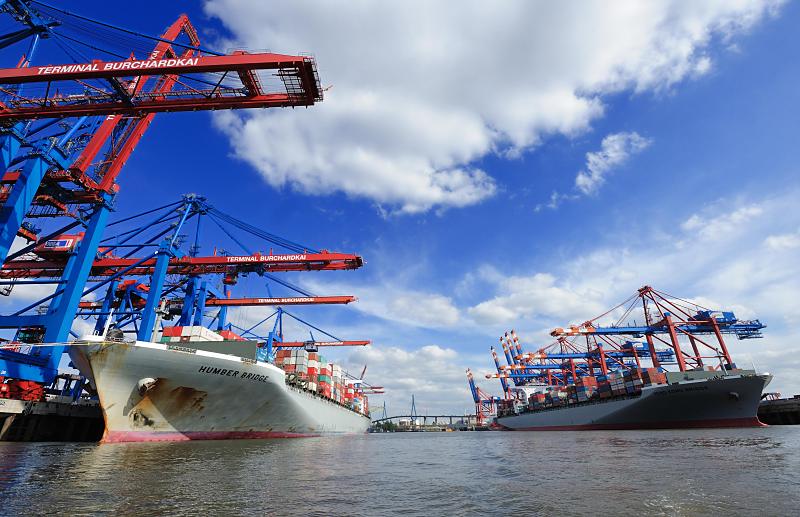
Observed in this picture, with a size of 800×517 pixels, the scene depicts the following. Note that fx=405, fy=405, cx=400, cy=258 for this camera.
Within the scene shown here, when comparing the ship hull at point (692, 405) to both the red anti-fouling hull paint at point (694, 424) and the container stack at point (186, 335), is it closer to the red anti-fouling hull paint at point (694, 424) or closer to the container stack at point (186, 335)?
the red anti-fouling hull paint at point (694, 424)

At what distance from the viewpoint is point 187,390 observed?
2450 centimetres

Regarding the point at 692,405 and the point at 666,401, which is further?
the point at 666,401

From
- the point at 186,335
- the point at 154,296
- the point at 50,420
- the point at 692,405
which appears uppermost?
the point at 154,296

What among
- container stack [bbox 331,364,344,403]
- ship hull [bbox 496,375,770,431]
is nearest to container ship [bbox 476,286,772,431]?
ship hull [bbox 496,375,770,431]

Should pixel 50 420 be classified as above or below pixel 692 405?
below

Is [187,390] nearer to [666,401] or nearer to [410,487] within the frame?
[410,487]

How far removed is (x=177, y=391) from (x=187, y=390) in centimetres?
54

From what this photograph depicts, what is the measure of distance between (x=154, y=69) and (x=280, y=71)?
639 cm

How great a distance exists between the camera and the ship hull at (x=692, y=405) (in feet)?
122

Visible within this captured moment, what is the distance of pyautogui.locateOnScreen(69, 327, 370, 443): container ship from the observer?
2256 cm

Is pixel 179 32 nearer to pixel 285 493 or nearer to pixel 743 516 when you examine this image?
pixel 285 493

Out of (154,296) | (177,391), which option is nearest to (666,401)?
(177,391)

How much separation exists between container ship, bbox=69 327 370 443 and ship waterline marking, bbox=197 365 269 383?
6 centimetres

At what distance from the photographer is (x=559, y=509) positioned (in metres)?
6.64
